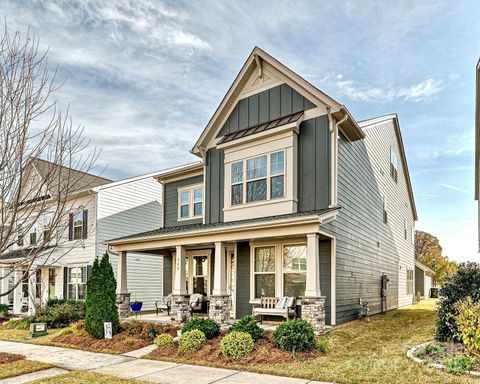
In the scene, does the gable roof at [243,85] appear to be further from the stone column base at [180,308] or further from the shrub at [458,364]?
the shrub at [458,364]

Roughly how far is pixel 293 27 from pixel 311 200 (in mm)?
6022

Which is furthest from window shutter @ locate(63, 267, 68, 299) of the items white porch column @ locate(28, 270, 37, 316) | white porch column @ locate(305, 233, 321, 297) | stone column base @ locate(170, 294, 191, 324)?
white porch column @ locate(305, 233, 321, 297)

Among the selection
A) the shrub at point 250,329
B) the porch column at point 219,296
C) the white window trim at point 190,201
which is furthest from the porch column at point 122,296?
the shrub at point 250,329

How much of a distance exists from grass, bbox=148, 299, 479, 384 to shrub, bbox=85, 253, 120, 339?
11.3ft

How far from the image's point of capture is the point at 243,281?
14.4 m

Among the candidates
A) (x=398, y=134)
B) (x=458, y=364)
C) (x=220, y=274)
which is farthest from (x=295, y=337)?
(x=398, y=134)

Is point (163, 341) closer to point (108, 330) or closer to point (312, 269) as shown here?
point (108, 330)

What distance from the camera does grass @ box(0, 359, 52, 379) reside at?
8405 millimetres

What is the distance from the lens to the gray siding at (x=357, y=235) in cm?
1327

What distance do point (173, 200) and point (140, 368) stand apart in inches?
400

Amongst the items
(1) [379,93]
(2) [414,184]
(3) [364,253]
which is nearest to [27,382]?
(3) [364,253]

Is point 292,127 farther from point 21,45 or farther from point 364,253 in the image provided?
point 21,45

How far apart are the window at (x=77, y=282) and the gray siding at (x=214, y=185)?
826 centimetres

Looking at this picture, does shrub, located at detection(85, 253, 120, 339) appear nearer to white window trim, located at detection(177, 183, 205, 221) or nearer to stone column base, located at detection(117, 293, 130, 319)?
stone column base, located at detection(117, 293, 130, 319)
